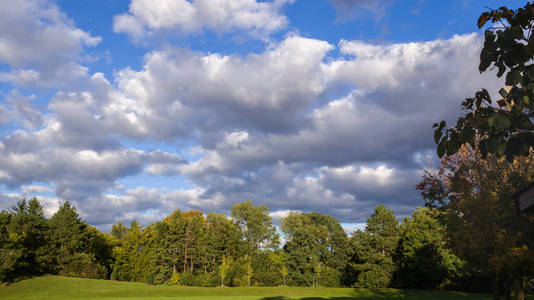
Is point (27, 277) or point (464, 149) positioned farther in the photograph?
point (27, 277)

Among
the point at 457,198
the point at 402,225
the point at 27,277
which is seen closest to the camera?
the point at 457,198

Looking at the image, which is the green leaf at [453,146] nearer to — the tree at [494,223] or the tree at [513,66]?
the tree at [513,66]

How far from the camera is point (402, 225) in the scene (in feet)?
201

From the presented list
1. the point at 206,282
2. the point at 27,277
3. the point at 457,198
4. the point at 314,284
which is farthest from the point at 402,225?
the point at 27,277

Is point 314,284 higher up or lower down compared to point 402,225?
lower down

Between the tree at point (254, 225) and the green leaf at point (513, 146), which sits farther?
the tree at point (254, 225)

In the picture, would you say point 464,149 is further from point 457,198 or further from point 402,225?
point 402,225

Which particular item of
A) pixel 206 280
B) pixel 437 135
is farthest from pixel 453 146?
pixel 206 280

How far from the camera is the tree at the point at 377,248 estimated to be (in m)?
55.7

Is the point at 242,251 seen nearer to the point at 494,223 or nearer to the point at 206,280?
the point at 206,280

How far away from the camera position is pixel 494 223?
627 inches

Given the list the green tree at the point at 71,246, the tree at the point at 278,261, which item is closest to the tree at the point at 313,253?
the tree at the point at 278,261

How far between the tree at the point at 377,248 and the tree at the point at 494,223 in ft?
126

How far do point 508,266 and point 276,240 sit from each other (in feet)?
187
